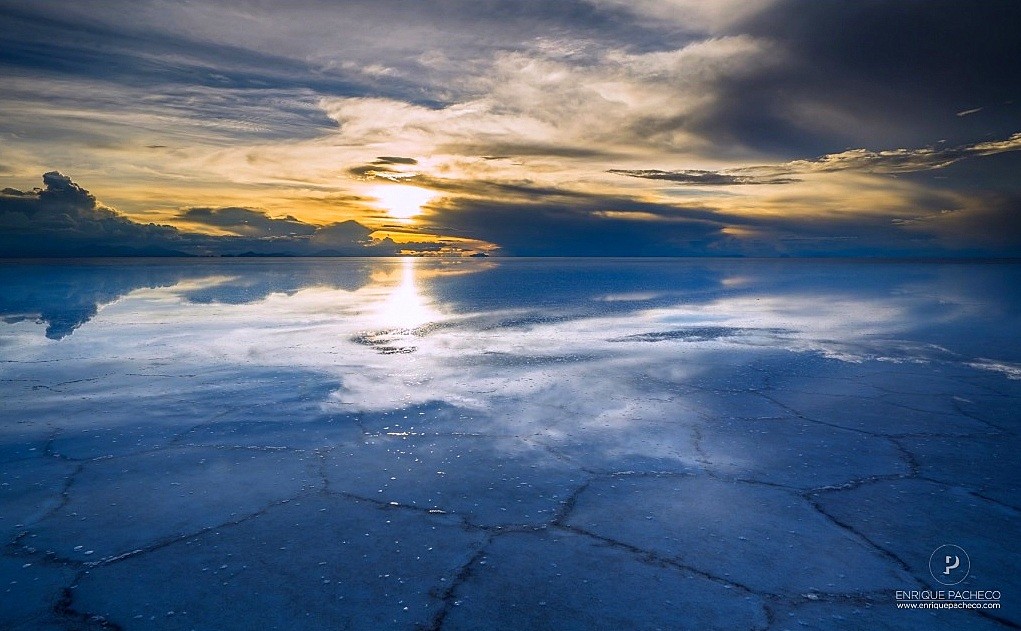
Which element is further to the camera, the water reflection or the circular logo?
the water reflection

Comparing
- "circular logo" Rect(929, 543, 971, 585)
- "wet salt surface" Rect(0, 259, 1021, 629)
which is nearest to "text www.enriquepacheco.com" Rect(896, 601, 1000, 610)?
"wet salt surface" Rect(0, 259, 1021, 629)

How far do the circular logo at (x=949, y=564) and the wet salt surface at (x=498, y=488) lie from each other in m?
0.05

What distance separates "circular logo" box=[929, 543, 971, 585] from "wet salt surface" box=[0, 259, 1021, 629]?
0.05m

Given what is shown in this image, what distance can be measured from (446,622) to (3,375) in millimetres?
8358

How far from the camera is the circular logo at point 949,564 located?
3.19m

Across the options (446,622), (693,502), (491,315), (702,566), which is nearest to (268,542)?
(446,622)

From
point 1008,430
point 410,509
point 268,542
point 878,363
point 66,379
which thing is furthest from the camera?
point 878,363

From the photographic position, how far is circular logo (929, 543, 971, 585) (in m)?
3.19

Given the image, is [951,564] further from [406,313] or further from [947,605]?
[406,313]

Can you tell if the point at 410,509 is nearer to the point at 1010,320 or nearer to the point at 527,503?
the point at 527,503

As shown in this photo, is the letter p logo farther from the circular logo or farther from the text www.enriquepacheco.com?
the text www.enriquepacheco.com

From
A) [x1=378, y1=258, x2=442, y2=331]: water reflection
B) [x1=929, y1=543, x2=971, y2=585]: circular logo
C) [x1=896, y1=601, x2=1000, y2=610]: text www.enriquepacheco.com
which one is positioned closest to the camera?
[x1=896, y1=601, x2=1000, y2=610]: text www.enriquepacheco.com

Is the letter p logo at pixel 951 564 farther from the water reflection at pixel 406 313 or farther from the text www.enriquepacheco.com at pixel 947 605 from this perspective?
the water reflection at pixel 406 313

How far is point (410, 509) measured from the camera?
12.9 feet
